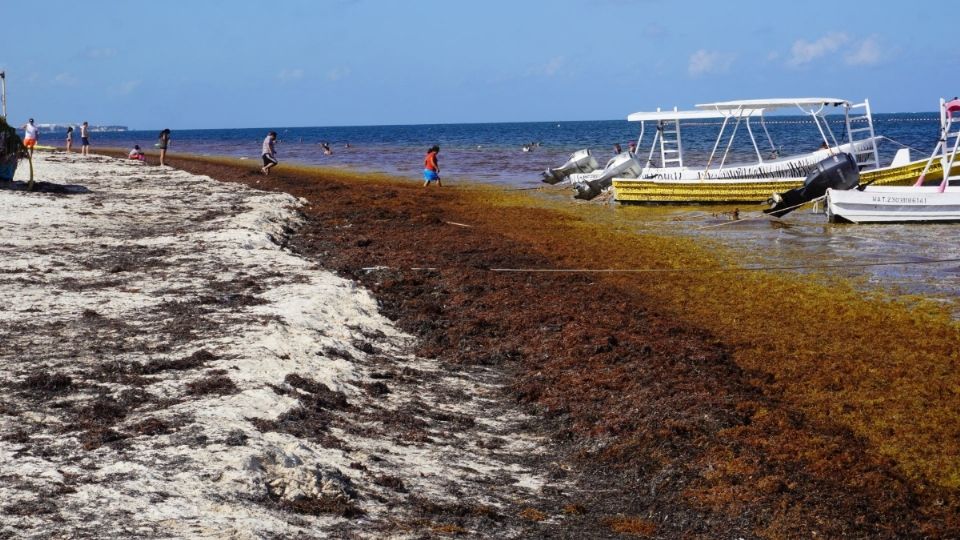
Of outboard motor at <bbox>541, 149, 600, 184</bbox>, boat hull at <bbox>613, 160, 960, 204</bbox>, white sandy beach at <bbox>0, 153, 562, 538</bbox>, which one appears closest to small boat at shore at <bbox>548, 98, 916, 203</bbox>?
boat hull at <bbox>613, 160, 960, 204</bbox>

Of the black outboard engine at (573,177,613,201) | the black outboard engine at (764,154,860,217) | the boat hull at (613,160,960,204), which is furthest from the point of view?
the black outboard engine at (573,177,613,201)

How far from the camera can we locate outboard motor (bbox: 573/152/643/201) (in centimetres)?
3041

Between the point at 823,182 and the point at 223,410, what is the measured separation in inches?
799

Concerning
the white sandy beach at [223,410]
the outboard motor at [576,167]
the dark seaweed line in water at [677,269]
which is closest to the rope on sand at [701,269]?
the dark seaweed line in water at [677,269]

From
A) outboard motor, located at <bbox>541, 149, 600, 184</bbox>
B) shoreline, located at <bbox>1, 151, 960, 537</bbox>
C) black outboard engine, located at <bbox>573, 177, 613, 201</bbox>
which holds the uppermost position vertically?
outboard motor, located at <bbox>541, 149, 600, 184</bbox>

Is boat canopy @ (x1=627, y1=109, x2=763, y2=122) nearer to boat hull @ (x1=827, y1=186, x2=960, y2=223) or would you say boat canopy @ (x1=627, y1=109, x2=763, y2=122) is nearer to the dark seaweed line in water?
boat hull @ (x1=827, y1=186, x2=960, y2=223)

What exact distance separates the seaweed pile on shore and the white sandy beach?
61 centimetres

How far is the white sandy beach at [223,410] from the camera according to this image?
5.61 meters

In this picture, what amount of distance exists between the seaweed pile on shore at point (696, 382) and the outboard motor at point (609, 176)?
1242 centimetres

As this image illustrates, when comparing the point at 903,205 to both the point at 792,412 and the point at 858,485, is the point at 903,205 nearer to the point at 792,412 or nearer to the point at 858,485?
the point at 792,412

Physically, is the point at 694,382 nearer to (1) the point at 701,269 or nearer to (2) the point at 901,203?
(1) the point at 701,269

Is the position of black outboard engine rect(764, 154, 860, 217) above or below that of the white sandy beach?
above

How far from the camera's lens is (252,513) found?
18.2 ft

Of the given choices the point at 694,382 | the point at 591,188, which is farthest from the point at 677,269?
the point at 591,188
